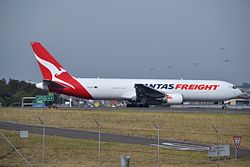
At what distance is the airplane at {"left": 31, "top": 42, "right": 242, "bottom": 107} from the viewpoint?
53594 mm

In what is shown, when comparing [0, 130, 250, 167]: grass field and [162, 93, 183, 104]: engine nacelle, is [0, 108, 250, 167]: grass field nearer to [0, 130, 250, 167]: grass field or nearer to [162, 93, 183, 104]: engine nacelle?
[0, 130, 250, 167]: grass field

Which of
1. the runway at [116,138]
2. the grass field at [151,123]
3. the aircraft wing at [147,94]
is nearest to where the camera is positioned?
the runway at [116,138]

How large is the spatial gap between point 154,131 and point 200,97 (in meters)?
28.4

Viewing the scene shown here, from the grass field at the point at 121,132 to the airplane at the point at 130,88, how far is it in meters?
12.9

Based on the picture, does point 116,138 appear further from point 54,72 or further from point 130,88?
point 130,88

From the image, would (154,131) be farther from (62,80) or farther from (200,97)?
(200,97)

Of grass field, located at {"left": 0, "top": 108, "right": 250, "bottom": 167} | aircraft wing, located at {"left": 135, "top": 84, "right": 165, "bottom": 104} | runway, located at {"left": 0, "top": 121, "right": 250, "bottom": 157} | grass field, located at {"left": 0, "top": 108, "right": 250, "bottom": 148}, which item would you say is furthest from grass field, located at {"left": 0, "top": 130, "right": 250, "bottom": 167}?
aircraft wing, located at {"left": 135, "top": 84, "right": 165, "bottom": 104}

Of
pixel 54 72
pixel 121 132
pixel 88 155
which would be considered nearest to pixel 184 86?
pixel 54 72

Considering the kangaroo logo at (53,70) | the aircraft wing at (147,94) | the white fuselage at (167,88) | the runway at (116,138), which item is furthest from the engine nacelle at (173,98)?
the runway at (116,138)

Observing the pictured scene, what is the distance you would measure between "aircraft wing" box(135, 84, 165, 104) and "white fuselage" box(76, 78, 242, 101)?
764 mm

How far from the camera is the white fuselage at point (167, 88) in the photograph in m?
54.6

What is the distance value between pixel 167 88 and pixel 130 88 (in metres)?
4.14

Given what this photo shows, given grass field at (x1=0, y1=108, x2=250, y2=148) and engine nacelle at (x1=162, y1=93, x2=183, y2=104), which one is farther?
engine nacelle at (x1=162, y1=93, x2=183, y2=104)

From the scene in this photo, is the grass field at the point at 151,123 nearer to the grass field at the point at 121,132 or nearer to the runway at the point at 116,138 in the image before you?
the grass field at the point at 121,132
